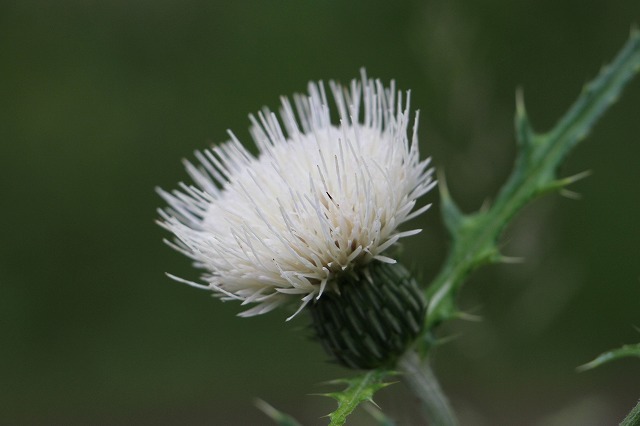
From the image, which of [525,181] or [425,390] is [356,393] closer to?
[425,390]

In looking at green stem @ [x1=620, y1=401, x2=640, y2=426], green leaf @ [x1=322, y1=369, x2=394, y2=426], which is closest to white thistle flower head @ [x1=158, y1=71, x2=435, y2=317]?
green leaf @ [x1=322, y1=369, x2=394, y2=426]

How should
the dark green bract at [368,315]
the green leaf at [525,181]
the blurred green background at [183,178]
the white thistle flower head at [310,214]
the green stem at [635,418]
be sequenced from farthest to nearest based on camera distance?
1. the blurred green background at [183,178]
2. the green leaf at [525,181]
3. the dark green bract at [368,315]
4. the white thistle flower head at [310,214]
5. the green stem at [635,418]

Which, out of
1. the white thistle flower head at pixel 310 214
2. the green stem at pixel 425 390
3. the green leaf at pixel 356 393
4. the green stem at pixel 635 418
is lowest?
the green stem at pixel 635 418

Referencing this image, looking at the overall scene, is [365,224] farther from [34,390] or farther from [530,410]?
[34,390]

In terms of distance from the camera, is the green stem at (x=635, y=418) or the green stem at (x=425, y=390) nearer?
the green stem at (x=635, y=418)

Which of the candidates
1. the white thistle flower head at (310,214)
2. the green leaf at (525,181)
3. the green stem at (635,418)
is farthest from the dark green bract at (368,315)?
the green stem at (635,418)

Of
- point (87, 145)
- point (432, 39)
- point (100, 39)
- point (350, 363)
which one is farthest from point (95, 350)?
point (350, 363)

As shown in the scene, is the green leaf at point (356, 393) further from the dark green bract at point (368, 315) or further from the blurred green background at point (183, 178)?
the blurred green background at point (183, 178)
